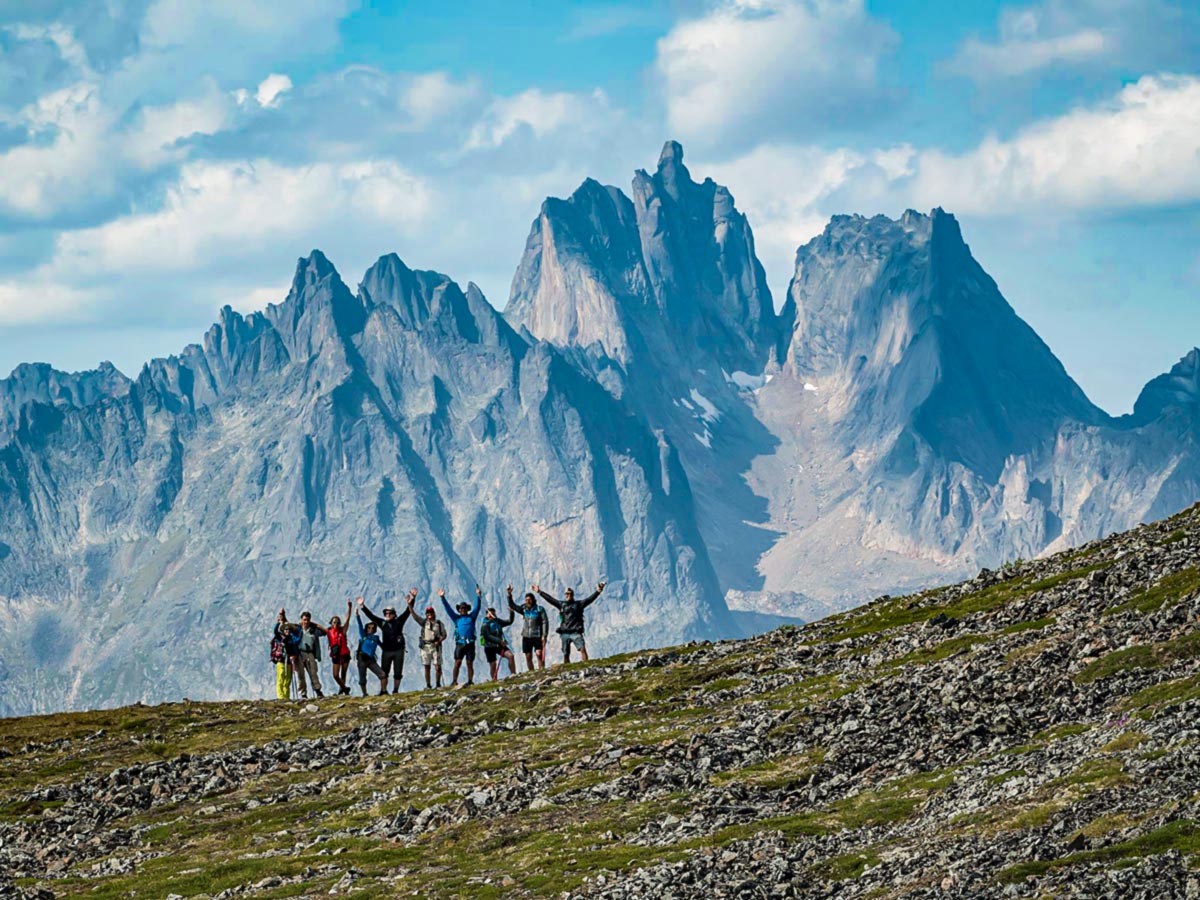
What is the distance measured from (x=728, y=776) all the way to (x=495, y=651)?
2825cm

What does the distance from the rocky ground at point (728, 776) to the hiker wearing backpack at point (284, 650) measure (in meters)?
3.53

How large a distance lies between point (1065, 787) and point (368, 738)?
111 ft

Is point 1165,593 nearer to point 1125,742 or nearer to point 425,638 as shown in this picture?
point 1125,742

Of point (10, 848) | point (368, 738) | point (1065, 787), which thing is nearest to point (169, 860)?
point (10, 848)

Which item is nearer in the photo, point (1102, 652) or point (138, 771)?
point (1102, 652)

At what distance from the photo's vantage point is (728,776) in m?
46.1

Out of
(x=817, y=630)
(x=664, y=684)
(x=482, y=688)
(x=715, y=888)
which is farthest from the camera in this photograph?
(x=817, y=630)

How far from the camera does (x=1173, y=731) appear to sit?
3662 centimetres

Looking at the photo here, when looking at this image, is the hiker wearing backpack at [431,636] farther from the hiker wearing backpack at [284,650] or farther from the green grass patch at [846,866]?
the green grass patch at [846,866]

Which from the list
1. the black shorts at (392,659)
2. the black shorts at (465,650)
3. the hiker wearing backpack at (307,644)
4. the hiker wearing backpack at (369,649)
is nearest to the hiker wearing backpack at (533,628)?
the black shorts at (465,650)

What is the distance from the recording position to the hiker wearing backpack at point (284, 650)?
7600 centimetres

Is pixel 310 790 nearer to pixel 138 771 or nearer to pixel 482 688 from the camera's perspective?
pixel 138 771

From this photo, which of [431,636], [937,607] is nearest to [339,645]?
[431,636]

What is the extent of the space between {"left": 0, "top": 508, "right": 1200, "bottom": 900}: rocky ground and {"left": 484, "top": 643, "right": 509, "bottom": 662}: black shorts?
1515 millimetres
